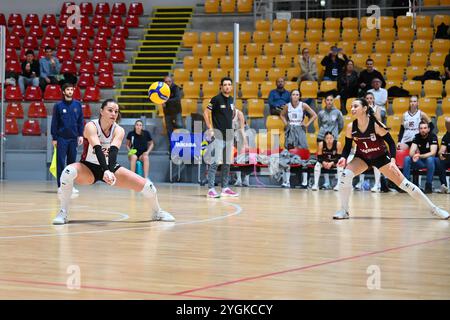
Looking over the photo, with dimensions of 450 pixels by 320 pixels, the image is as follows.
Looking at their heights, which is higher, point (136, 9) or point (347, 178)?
point (136, 9)

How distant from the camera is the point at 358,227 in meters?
9.68

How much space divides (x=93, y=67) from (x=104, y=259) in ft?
62.5

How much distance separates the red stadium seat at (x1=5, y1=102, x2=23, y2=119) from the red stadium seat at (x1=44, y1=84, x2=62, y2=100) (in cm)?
85

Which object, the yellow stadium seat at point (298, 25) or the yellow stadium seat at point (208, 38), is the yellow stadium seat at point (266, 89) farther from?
the yellow stadium seat at point (208, 38)

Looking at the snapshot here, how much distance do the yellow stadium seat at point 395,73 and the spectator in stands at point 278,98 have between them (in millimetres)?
2778

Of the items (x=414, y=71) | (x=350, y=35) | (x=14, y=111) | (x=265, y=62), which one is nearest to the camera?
(x=414, y=71)

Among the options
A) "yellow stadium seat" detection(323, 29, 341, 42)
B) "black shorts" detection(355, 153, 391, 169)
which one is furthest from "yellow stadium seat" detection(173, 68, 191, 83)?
"black shorts" detection(355, 153, 391, 169)

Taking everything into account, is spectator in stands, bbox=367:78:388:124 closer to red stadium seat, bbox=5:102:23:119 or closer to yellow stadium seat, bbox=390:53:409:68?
yellow stadium seat, bbox=390:53:409:68

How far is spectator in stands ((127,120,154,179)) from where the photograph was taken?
1997cm

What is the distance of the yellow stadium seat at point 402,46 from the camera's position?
21.8m

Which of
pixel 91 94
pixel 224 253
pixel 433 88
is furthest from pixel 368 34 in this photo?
pixel 224 253

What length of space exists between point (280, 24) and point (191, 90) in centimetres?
377

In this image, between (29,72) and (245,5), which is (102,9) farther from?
(245,5)

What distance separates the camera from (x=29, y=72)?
24.2m
